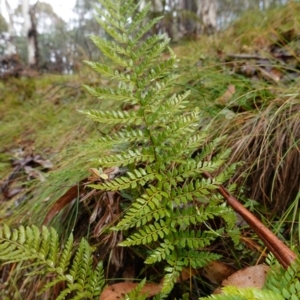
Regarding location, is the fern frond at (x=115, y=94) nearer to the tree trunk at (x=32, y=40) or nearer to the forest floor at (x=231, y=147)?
the forest floor at (x=231, y=147)

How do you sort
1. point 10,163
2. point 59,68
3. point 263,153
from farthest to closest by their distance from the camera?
1. point 59,68
2. point 10,163
3. point 263,153

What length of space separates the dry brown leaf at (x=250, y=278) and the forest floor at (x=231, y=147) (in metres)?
0.06

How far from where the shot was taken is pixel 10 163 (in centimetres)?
215

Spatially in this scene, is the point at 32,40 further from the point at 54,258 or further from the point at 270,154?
the point at 54,258

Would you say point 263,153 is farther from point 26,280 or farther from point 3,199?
point 3,199

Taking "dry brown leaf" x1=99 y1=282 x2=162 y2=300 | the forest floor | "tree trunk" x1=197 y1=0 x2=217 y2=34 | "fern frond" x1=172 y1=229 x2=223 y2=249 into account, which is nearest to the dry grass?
the forest floor

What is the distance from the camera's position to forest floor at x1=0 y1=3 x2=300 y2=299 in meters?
1.12

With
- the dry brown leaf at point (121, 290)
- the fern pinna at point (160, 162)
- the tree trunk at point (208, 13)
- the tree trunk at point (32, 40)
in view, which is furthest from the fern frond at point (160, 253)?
the tree trunk at point (32, 40)

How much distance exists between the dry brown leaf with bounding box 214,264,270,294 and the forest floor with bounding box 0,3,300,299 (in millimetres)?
60

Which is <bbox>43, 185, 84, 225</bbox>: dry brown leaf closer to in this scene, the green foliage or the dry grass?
the green foliage

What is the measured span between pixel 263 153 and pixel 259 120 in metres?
0.20

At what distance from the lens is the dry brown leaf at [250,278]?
0.83 m

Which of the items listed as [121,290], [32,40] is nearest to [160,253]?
[121,290]

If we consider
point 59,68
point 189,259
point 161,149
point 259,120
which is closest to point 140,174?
point 161,149
